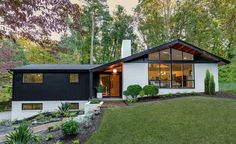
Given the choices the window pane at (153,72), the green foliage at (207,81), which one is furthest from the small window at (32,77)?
the green foliage at (207,81)

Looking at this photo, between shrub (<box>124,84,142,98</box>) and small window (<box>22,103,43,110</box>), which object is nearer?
shrub (<box>124,84,142,98</box>)

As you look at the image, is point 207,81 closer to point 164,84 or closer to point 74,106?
point 164,84

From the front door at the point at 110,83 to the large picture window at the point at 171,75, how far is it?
3.77 meters

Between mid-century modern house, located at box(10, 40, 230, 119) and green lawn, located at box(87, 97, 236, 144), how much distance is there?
595 centimetres

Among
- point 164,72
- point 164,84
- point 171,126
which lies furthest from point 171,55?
point 171,126

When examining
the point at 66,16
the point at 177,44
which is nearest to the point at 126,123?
the point at 66,16

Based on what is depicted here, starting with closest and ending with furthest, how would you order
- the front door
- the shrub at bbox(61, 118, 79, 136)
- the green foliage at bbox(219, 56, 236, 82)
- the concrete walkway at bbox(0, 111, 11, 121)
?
the shrub at bbox(61, 118, 79, 136) < the concrete walkway at bbox(0, 111, 11, 121) < the front door < the green foliage at bbox(219, 56, 236, 82)

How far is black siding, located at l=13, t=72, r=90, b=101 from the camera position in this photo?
16938mm

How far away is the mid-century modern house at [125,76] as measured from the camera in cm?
1605

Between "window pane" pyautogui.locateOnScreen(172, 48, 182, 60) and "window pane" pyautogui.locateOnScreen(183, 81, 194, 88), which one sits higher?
"window pane" pyautogui.locateOnScreen(172, 48, 182, 60)

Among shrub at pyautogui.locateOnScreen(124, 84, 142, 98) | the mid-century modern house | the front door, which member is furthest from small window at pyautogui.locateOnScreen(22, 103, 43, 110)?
shrub at pyautogui.locateOnScreen(124, 84, 142, 98)

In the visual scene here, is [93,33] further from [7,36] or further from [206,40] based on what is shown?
[7,36]

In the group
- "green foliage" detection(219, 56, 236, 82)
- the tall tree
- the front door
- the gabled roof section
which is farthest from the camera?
"green foliage" detection(219, 56, 236, 82)

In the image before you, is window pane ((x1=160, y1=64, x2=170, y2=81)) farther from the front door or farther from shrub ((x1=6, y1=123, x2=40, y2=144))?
shrub ((x1=6, y1=123, x2=40, y2=144))
